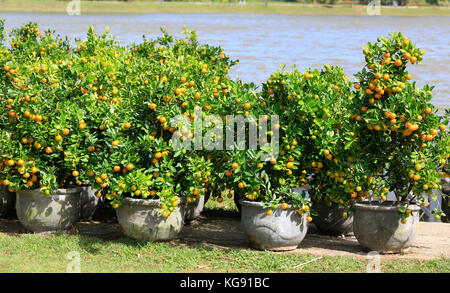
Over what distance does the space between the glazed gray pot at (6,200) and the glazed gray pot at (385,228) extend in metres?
4.84

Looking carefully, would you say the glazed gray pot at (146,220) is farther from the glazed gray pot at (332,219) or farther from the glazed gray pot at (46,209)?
the glazed gray pot at (332,219)

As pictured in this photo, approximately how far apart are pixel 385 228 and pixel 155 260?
266 cm

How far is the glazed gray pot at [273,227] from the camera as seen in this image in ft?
24.9

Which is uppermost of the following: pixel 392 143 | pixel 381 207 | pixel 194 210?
pixel 392 143

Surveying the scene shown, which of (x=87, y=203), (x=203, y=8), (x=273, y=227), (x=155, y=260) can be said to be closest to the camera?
(x=155, y=260)

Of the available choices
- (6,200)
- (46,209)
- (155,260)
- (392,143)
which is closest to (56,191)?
(46,209)

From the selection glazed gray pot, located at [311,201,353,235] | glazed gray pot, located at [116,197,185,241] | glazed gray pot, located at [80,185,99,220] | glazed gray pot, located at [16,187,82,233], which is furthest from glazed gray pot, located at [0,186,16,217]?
glazed gray pot, located at [311,201,353,235]

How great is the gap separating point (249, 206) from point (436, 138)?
2.30 m

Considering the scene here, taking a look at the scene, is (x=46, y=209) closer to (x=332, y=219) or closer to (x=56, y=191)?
(x=56, y=191)

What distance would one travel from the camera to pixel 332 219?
8586mm

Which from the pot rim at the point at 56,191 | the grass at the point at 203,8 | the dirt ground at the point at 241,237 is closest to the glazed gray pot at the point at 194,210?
the dirt ground at the point at 241,237

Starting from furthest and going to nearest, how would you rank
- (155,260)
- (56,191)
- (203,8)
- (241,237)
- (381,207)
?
(203,8)
(241,237)
(56,191)
(381,207)
(155,260)

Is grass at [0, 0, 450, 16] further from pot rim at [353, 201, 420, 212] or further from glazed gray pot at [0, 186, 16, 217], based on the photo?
pot rim at [353, 201, 420, 212]
